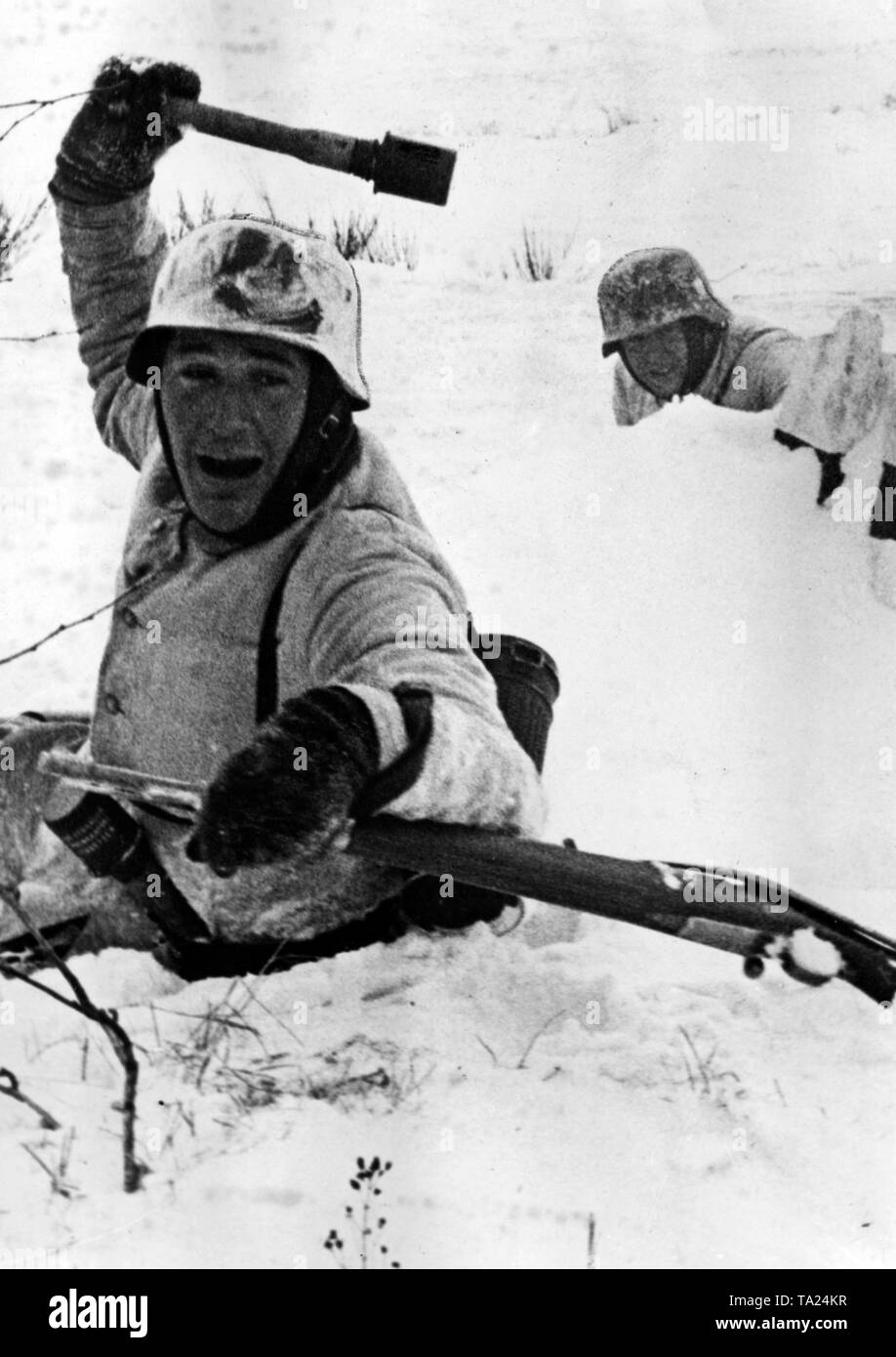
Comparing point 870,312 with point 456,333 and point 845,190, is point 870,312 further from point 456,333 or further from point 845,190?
point 456,333

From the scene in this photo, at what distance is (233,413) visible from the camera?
367 centimetres

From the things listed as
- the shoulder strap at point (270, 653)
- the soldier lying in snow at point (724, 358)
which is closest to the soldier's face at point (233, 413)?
the shoulder strap at point (270, 653)

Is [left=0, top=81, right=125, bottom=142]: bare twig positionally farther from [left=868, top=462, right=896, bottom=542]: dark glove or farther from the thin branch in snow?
[left=868, top=462, right=896, bottom=542]: dark glove

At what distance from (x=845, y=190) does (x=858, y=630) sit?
1.07m

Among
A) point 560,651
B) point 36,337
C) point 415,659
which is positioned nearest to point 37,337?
point 36,337

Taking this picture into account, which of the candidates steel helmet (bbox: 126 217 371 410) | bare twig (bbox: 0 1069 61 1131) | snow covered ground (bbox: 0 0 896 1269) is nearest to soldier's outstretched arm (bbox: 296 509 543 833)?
snow covered ground (bbox: 0 0 896 1269)

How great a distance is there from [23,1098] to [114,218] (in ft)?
6.93

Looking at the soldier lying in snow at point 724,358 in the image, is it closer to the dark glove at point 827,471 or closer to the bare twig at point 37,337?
the dark glove at point 827,471

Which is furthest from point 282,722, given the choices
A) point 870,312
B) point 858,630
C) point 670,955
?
Answer: point 870,312

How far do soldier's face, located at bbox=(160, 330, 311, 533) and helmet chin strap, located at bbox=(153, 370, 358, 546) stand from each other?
17 mm

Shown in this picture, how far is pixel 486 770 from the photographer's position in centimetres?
353

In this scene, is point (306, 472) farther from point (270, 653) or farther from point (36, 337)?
point (36, 337)

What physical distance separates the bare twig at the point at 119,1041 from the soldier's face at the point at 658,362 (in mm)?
1969

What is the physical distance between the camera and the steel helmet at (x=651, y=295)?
12.7 ft
